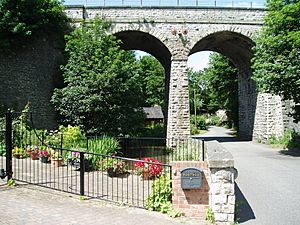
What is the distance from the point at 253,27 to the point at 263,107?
16.3ft

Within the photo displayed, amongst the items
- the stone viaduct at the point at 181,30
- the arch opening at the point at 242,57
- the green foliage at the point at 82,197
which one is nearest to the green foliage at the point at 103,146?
the green foliage at the point at 82,197

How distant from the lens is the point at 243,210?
4.90 meters

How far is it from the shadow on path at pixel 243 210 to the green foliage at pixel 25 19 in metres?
11.8

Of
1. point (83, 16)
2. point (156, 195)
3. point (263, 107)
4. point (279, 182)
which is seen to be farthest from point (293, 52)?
point (83, 16)

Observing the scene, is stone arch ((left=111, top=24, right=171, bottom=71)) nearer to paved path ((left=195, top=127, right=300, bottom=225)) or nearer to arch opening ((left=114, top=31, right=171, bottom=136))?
arch opening ((left=114, top=31, right=171, bottom=136))

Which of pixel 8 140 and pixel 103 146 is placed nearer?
pixel 8 140

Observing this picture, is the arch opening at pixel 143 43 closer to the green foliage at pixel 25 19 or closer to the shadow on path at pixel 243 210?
the green foliage at pixel 25 19

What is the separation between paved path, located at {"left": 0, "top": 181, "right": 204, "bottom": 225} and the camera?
165 inches

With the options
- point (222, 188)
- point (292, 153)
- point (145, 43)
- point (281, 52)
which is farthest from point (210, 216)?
point (145, 43)

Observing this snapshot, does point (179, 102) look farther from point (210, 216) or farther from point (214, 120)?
point (214, 120)

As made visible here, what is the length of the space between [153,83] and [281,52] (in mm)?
29289

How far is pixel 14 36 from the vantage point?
1298 centimetres

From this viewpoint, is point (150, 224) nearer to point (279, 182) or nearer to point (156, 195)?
point (156, 195)

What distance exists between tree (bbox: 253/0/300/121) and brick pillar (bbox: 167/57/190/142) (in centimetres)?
491
